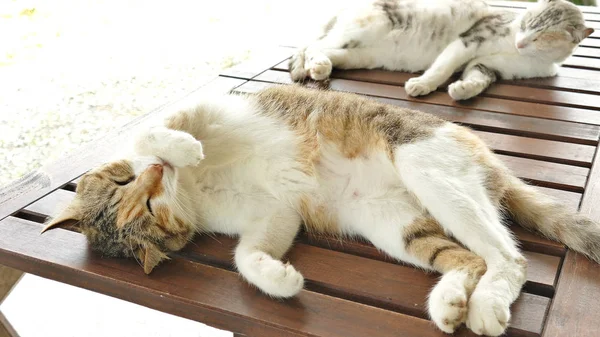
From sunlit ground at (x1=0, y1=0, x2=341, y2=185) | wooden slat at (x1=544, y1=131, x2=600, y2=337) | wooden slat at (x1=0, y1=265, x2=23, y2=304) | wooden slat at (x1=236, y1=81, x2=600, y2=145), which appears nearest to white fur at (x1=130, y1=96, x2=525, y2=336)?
wooden slat at (x1=544, y1=131, x2=600, y2=337)

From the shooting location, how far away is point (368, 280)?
1581mm

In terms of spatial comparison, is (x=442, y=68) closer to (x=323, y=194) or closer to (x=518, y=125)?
(x=518, y=125)

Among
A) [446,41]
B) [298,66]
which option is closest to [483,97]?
[446,41]

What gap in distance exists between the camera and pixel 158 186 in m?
1.67

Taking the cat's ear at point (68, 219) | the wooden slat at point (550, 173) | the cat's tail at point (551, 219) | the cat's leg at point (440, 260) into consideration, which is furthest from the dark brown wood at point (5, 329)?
the wooden slat at point (550, 173)

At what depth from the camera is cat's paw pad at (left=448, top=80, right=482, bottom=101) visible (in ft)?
8.48

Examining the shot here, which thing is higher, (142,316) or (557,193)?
(557,193)

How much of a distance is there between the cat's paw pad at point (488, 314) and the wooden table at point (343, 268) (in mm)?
47

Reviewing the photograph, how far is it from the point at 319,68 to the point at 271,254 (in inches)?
54.2

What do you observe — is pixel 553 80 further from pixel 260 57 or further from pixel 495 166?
pixel 260 57

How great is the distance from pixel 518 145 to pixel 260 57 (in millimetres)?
1626

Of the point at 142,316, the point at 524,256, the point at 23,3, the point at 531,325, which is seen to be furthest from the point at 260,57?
the point at 23,3

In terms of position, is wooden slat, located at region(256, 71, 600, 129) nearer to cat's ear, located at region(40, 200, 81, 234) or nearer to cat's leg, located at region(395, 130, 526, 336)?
cat's leg, located at region(395, 130, 526, 336)

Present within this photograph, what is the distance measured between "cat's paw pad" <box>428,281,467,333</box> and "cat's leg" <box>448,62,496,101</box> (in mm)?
1379
